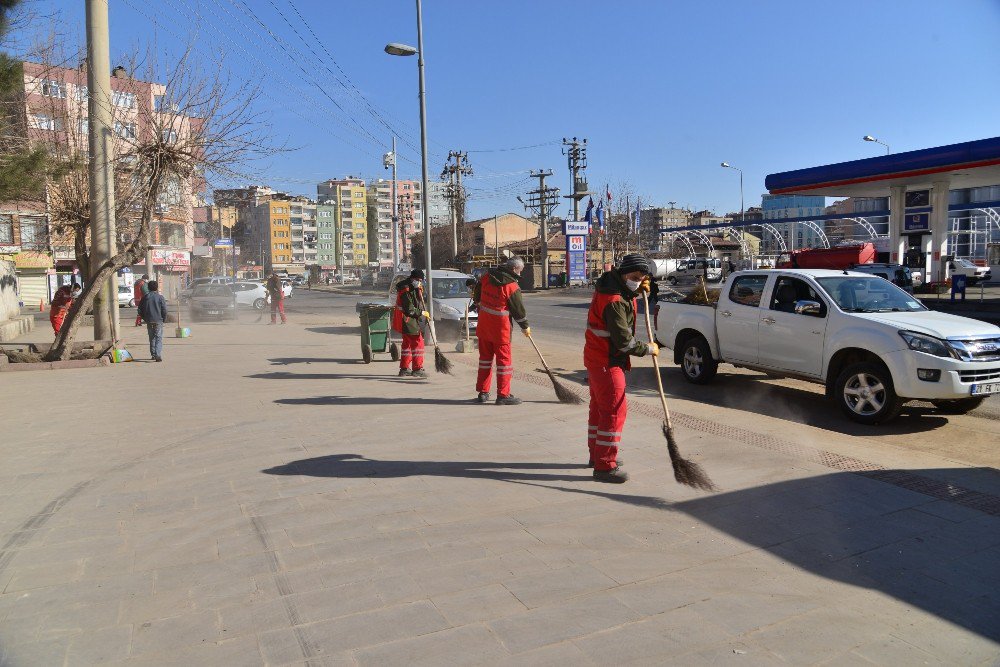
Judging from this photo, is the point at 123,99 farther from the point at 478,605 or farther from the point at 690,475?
the point at 478,605

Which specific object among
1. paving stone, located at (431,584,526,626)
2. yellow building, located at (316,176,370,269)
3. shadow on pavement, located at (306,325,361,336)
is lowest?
paving stone, located at (431,584,526,626)

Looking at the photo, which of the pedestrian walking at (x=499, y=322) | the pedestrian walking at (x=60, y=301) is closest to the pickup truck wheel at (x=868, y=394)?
the pedestrian walking at (x=499, y=322)

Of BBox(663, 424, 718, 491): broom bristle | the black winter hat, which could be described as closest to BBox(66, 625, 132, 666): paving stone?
BBox(663, 424, 718, 491): broom bristle

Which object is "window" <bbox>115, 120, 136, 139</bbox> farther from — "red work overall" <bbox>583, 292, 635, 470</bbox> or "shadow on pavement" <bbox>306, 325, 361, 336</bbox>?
"red work overall" <bbox>583, 292, 635, 470</bbox>

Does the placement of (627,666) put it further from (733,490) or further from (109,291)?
(109,291)

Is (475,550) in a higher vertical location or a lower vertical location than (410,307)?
lower

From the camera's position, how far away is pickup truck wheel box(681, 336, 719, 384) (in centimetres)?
993

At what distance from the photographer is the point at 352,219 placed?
470ft

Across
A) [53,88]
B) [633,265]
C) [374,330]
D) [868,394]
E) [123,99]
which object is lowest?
[868,394]

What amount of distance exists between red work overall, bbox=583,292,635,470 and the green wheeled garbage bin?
765cm

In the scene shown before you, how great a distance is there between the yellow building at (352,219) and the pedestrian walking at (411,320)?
13351 cm

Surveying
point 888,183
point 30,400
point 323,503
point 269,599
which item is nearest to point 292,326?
point 30,400

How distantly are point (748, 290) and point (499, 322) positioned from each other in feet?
11.4

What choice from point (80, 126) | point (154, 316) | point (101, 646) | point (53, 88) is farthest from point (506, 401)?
point (80, 126)
